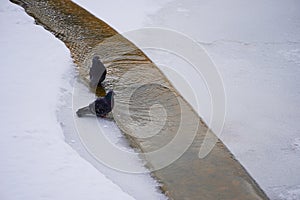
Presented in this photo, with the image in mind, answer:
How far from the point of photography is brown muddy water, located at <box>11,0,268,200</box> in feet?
8.27

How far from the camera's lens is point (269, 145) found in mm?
2926

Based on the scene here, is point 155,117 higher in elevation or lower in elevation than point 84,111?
lower

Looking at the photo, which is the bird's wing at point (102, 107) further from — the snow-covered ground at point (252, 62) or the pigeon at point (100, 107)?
the snow-covered ground at point (252, 62)

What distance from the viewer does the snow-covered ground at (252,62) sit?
2.81m

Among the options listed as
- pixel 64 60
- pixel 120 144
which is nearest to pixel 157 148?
pixel 120 144

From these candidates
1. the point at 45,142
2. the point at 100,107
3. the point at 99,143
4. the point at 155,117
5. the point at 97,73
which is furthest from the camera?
the point at 97,73

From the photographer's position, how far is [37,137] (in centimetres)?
264

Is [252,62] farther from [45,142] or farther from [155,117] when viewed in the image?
[45,142]

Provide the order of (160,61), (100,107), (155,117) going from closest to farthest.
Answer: (100,107)
(155,117)
(160,61)

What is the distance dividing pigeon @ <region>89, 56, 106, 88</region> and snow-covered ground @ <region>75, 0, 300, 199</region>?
76 centimetres

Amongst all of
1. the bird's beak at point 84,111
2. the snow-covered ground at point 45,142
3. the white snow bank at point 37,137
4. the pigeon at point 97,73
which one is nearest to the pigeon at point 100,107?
the bird's beak at point 84,111

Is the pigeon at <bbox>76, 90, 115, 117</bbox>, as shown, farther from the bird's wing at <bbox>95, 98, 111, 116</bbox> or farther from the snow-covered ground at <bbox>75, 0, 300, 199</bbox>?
the snow-covered ground at <bbox>75, 0, 300, 199</bbox>

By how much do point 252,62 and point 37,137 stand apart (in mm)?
2394

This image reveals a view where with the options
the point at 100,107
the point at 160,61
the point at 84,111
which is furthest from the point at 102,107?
the point at 160,61
